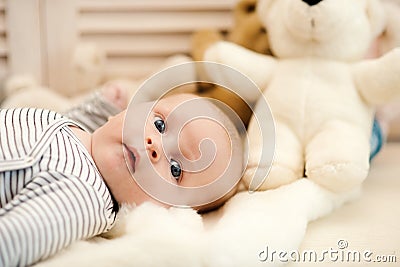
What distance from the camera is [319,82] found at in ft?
3.18

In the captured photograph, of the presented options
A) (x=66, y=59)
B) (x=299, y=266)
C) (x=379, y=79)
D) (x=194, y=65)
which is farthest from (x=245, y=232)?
(x=66, y=59)

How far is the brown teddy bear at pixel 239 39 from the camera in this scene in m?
1.08

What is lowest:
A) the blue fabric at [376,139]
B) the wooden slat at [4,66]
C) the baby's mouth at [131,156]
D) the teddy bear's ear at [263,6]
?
the blue fabric at [376,139]

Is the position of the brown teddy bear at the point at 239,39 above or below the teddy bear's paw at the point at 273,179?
above

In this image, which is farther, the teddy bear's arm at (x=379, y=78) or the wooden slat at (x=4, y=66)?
the wooden slat at (x=4, y=66)

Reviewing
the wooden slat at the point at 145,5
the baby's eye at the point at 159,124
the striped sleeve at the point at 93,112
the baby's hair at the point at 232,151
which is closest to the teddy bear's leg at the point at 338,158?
the baby's hair at the point at 232,151

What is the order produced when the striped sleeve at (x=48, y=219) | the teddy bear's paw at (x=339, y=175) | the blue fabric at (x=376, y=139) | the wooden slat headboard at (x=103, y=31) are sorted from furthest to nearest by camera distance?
the wooden slat headboard at (x=103, y=31) → the blue fabric at (x=376, y=139) → the teddy bear's paw at (x=339, y=175) → the striped sleeve at (x=48, y=219)

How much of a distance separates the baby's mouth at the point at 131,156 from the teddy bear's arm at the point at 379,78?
1.39 ft

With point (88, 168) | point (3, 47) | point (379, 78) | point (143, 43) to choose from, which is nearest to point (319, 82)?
point (379, 78)

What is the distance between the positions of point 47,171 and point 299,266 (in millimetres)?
375

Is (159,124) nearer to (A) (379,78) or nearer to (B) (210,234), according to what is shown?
(B) (210,234)

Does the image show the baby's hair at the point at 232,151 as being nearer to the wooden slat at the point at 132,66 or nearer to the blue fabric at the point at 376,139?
the blue fabric at the point at 376,139

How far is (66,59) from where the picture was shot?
139 cm

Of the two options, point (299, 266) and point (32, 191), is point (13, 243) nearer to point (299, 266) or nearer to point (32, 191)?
point (32, 191)
